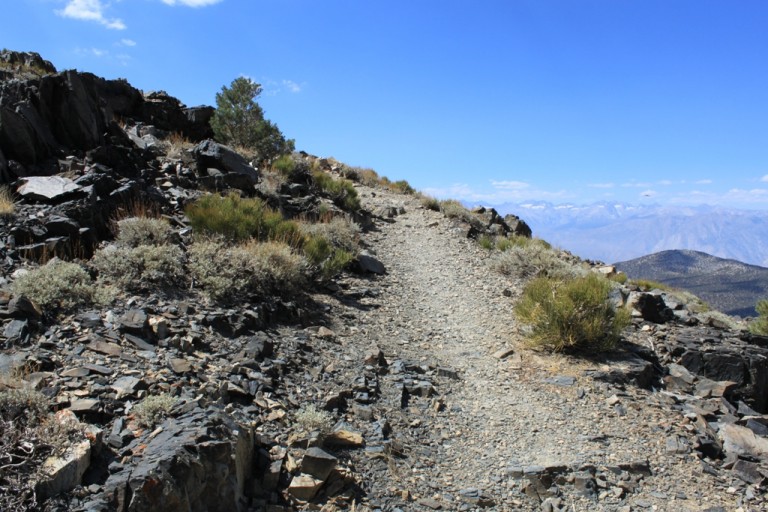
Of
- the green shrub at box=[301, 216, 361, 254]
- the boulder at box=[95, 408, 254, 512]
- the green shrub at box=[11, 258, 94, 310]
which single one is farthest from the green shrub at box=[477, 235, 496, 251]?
the boulder at box=[95, 408, 254, 512]

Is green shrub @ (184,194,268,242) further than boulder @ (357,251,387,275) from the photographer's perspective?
No

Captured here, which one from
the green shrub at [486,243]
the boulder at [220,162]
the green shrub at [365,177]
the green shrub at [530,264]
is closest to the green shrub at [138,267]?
the boulder at [220,162]

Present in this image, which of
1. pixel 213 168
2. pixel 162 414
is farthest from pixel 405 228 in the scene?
pixel 162 414

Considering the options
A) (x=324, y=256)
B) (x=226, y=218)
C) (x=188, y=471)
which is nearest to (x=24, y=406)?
(x=188, y=471)

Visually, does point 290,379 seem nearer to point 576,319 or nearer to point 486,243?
point 576,319

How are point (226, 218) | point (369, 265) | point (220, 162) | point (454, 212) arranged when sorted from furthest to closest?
point (454, 212), point (220, 162), point (369, 265), point (226, 218)

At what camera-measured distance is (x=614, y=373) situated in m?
7.82

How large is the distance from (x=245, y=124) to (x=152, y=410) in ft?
56.5

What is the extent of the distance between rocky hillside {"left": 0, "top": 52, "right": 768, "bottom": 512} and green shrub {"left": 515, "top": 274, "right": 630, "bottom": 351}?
251 millimetres

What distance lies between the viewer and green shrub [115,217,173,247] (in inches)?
337

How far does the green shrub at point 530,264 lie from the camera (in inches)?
513

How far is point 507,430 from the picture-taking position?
6.49 m

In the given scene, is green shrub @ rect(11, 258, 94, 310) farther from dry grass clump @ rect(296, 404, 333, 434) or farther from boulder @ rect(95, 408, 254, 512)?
dry grass clump @ rect(296, 404, 333, 434)

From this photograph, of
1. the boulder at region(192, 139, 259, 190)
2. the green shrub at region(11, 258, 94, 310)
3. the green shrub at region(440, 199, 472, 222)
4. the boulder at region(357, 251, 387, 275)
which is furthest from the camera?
the green shrub at region(440, 199, 472, 222)
